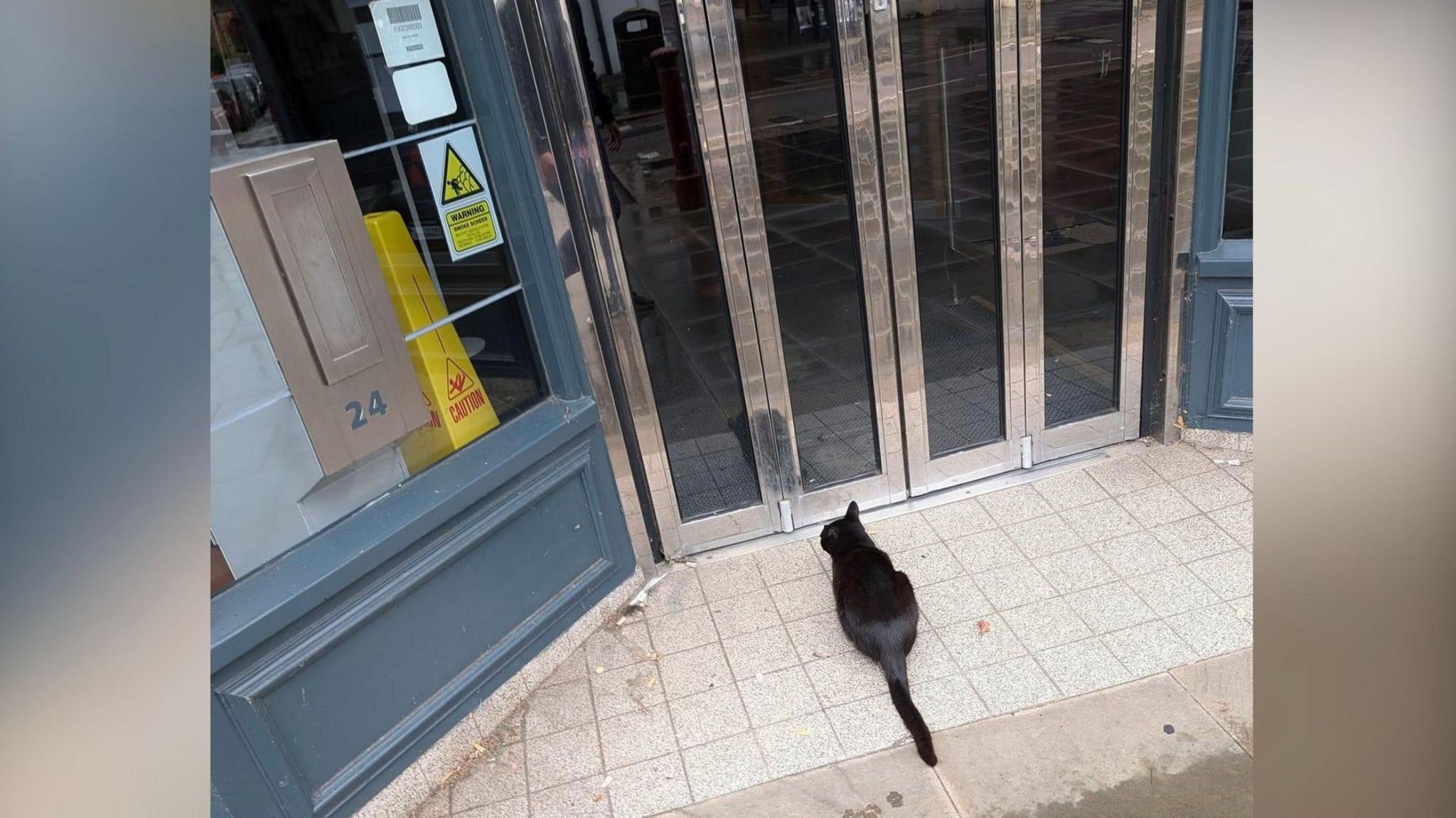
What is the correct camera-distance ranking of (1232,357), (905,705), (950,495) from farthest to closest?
(950,495) → (1232,357) → (905,705)

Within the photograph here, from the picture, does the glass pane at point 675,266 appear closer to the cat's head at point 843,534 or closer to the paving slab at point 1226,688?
the cat's head at point 843,534

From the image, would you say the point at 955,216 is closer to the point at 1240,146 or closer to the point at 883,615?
the point at 1240,146

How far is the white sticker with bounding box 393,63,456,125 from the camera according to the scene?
9.92ft

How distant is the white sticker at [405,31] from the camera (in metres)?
2.94

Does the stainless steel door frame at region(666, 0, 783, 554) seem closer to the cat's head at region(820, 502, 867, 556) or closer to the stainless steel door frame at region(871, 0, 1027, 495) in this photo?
the cat's head at region(820, 502, 867, 556)

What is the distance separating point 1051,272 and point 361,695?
3.20 meters

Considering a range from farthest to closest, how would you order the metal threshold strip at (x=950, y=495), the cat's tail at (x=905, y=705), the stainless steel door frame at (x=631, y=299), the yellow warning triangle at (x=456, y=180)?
the metal threshold strip at (x=950, y=495) < the stainless steel door frame at (x=631, y=299) < the yellow warning triangle at (x=456, y=180) < the cat's tail at (x=905, y=705)

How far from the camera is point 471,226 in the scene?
3.26 metres

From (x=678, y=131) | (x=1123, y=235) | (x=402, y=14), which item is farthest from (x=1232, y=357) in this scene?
(x=402, y=14)

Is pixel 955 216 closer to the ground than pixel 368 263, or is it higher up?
closer to the ground

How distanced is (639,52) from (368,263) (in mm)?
1187

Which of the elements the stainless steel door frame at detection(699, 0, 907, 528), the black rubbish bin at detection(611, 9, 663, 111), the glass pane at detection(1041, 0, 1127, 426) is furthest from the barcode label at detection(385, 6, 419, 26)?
the glass pane at detection(1041, 0, 1127, 426)

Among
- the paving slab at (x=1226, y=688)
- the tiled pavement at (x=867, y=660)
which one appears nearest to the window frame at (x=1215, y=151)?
the tiled pavement at (x=867, y=660)

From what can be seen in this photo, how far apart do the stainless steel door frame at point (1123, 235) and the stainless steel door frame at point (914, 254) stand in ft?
0.15
